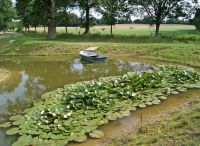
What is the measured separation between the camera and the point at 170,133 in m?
8.21

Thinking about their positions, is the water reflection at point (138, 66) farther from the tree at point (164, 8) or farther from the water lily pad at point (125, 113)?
the tree at point (164, 8)

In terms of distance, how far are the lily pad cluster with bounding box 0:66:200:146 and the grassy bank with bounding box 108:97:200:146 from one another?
134 cm

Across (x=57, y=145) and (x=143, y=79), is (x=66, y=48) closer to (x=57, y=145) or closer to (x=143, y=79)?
(x=143, y=79)

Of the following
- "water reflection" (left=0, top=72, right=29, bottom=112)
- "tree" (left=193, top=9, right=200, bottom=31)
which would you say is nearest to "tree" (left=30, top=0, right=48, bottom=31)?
"tree" (left=193, top=9, right=200, bottom=31)

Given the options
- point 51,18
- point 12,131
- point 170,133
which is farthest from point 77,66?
point 170,133

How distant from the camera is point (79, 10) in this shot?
45344 mm

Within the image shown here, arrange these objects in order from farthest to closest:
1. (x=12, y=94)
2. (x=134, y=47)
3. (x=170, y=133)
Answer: (x=134, y=47) → (x=12, y=94) → (x=170, y=133)

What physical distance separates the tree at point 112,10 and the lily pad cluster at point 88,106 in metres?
26.0

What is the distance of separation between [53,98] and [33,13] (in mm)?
29157

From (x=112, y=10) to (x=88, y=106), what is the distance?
3181 cm

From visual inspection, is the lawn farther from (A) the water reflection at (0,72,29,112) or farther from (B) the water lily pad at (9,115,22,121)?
(A) the water reflection at (0,72,29,112)

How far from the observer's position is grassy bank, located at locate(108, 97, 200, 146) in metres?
7.49

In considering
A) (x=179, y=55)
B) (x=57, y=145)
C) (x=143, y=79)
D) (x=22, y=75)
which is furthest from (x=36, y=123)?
(x=179, y=55)

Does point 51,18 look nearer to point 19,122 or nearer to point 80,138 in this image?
point 19,122
